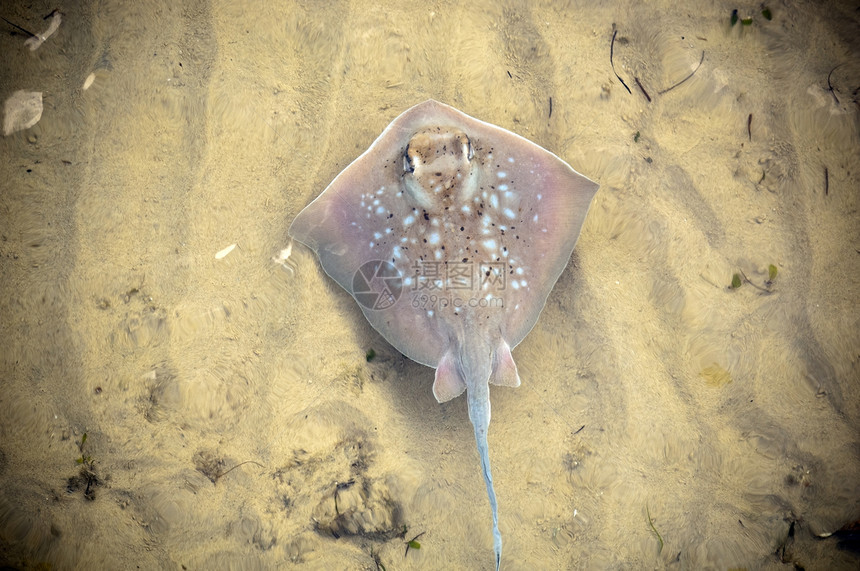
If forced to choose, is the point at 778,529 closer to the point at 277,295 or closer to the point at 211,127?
the point at 277,295

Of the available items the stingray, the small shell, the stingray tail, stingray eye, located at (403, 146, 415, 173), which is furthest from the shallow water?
stingray eye, located at (403, 146, 415, 173)

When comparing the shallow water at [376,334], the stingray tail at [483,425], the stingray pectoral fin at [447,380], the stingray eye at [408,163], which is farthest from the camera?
the shallow water at [376,334]

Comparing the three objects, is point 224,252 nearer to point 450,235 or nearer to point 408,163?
point 408,163

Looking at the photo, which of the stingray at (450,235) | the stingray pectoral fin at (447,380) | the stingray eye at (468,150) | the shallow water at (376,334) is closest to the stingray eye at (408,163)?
the stingray at (450,235)

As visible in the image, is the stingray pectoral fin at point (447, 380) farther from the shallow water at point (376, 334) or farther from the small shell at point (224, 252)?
the small shell at point (224, 252)

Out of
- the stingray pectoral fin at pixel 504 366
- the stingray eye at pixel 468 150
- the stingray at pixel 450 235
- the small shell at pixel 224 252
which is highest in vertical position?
the stingray eye at pixel 468 150

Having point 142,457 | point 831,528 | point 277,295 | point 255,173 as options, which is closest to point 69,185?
point 255,173
